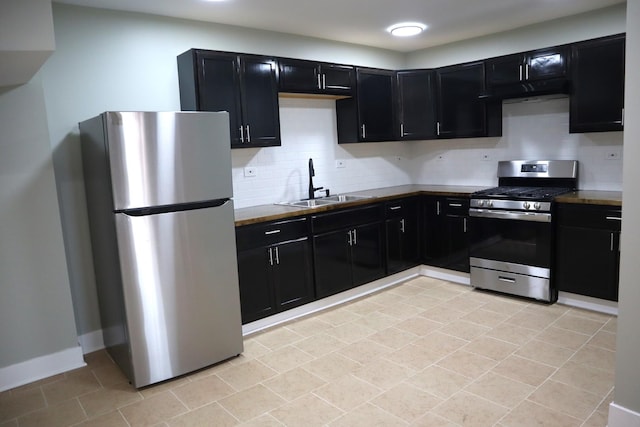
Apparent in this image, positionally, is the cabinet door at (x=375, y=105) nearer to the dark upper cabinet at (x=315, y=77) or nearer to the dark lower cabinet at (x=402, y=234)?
the dark upper cabinet at (x=315, y=77)

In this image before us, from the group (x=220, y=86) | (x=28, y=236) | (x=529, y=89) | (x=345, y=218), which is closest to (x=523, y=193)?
(x=529, y=89)

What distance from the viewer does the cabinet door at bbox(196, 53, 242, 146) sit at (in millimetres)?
3447

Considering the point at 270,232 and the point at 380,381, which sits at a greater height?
the point at 270,232

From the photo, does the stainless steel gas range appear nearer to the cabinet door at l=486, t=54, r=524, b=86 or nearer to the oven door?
the oven door

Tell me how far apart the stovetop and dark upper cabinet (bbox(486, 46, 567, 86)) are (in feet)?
3.34

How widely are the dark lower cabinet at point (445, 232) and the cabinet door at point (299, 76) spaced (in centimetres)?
170

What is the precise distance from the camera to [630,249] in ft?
6.78

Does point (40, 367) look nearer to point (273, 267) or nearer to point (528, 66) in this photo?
point (273, 267)

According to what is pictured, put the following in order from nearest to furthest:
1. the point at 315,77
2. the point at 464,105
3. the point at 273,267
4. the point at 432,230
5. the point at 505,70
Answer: the point at 273,267 < the point at 315,77 < the point at 505,70 < the point at 464,105 < the point at 432,230

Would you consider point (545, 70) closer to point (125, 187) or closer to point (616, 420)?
point (616, 420)

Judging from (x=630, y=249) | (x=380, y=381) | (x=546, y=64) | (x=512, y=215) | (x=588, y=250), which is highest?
(x=546, y=64)

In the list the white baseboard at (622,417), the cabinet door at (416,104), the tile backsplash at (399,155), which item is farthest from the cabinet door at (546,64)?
the white baseboard at (622,417)

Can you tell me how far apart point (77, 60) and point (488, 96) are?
3526 mm

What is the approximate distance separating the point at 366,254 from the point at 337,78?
172 cm
